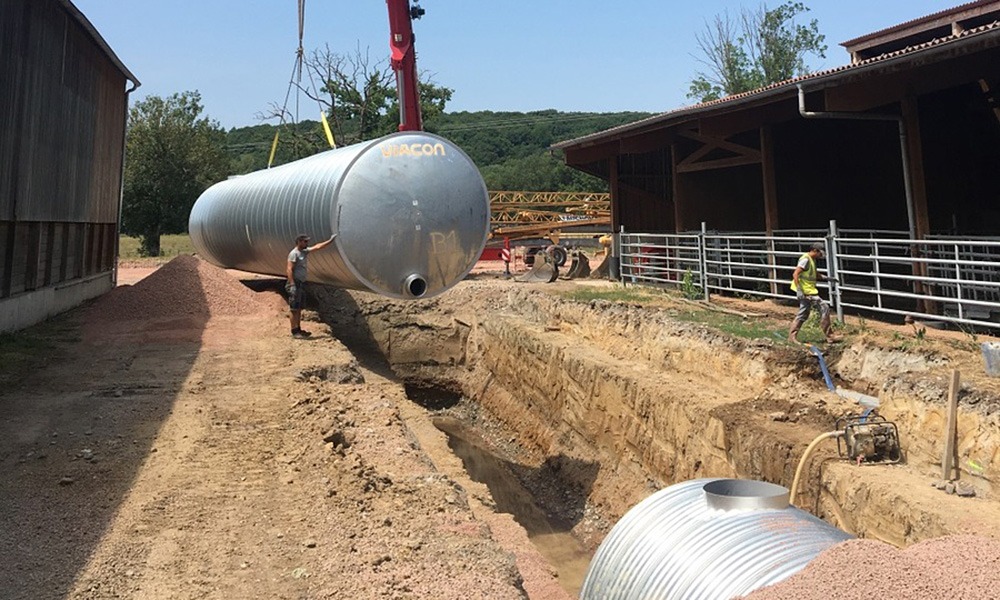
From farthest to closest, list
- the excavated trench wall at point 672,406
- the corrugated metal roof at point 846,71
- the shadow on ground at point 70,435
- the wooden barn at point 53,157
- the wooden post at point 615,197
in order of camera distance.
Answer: the wooden post at point 615,197 → the wooden barn at point 53,157 → the corrugated metal roof at point 846,71 → the excavated trench wall at point 672,406 → the shadow on ground at point 70,435

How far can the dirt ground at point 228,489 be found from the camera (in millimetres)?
4207

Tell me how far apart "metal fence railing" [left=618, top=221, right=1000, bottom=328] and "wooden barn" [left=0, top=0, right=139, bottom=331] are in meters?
12.1

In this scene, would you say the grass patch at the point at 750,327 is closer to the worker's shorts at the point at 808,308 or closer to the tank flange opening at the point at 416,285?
the worker's shorts at the point at 808,308

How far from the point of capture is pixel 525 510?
37.0 feet

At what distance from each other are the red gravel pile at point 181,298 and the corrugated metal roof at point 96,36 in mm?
4976

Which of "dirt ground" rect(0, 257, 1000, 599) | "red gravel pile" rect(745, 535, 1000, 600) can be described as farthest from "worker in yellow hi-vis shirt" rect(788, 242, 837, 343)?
"red gravel pile" rect(745, 535, 1000, 600)

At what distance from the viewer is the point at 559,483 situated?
12234 millimetres

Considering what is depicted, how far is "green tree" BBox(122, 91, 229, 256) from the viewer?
38.8 m

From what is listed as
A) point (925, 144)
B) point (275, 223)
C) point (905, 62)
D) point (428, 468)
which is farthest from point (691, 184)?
point (428, 468)

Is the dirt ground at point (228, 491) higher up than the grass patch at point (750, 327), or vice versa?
the dirt ground at point (228, 491)

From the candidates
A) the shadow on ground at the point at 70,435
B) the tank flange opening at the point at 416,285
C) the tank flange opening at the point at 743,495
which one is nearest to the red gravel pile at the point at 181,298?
the shadow on ground at the point at 70,435

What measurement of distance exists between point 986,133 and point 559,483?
1282 cm

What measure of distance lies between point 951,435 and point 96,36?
16.3 meters

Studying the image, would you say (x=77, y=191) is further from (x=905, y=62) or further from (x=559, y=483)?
(x=905, y=62)
